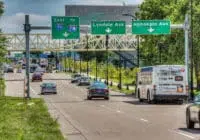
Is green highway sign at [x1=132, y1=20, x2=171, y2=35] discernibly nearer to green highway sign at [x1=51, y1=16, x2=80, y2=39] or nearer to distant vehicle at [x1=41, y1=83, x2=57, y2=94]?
green highway sign at [x1=51, y1=16, x2=80, y2=39]

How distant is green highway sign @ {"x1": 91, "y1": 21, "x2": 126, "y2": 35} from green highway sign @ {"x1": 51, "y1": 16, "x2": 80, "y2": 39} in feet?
7.67

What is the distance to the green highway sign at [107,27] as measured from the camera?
230ft

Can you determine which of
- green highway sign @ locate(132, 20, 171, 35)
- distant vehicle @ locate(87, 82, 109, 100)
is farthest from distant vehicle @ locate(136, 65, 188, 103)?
green highway sign @ locate(132, 20, 171, 35)

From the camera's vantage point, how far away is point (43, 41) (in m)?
179

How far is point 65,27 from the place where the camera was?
223 feet

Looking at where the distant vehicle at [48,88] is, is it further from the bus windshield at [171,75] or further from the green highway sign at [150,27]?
the bus windshield at [171,75]

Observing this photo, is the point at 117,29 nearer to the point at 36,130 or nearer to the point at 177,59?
the point at 177,59

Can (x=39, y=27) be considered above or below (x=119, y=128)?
above

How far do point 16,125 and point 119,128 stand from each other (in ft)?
12.9

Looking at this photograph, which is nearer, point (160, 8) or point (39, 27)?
point (39, 27)

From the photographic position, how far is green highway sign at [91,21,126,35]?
7012 cm

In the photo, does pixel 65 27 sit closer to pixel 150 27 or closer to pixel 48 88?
pixel 150 27

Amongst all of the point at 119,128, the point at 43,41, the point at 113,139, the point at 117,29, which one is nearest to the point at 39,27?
the point at 117,29

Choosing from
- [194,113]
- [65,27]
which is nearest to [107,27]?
[65,27]
